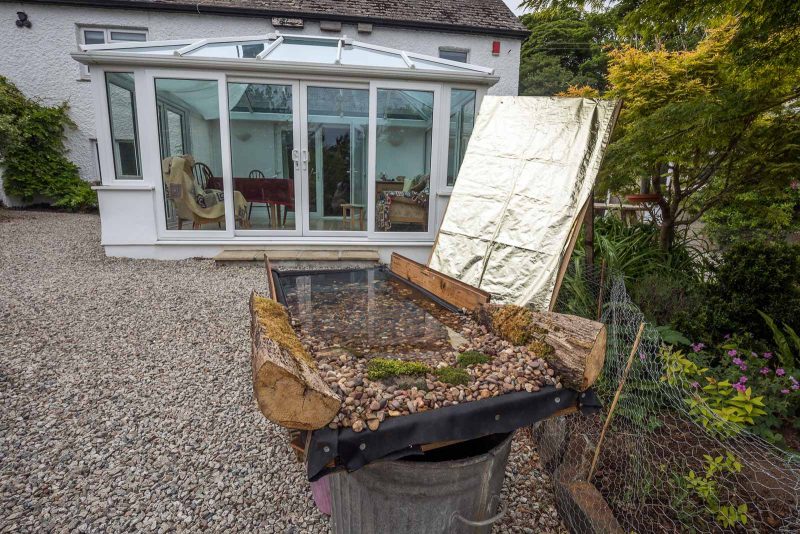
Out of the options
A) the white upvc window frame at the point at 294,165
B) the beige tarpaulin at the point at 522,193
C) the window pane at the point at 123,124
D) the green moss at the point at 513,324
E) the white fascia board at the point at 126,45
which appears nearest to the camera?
the green moss at the point at 513,324

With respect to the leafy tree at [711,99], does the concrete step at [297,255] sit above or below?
below

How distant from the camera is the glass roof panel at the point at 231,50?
17.0 feet

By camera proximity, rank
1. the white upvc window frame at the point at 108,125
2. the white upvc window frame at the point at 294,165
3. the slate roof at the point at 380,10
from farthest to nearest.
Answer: the slate roof at the point at 380,10 < the white upvc window frame at the point at 294,165 < the white upvc window frame at the point at 108,125

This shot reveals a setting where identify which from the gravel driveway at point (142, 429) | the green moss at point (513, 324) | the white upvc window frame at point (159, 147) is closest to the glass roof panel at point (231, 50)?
the white upvc window frame at point (159, 147)

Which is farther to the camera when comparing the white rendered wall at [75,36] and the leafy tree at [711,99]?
the white rendered wall at [75,36]

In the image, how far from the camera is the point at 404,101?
562 cm

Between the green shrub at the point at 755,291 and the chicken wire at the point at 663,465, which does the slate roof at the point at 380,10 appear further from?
the chicken wire at the point at 663,465

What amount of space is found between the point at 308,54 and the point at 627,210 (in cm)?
482

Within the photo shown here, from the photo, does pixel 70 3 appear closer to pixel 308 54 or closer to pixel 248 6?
pixel 248 6

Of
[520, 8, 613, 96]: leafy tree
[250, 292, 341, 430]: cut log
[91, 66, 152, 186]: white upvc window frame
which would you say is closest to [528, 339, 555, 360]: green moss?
[250, 292, 341, 430]: cut log

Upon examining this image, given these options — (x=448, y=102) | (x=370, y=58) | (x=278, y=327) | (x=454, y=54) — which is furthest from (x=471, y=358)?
(x=454, y=54)

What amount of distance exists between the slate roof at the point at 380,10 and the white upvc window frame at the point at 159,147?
5376 mm

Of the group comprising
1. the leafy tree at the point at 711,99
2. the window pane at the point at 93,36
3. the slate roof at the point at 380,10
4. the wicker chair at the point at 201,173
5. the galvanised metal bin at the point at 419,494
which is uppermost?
A: the slate roof at the point at 380,10

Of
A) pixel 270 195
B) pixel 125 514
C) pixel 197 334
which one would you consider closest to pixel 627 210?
pixel 270 195
